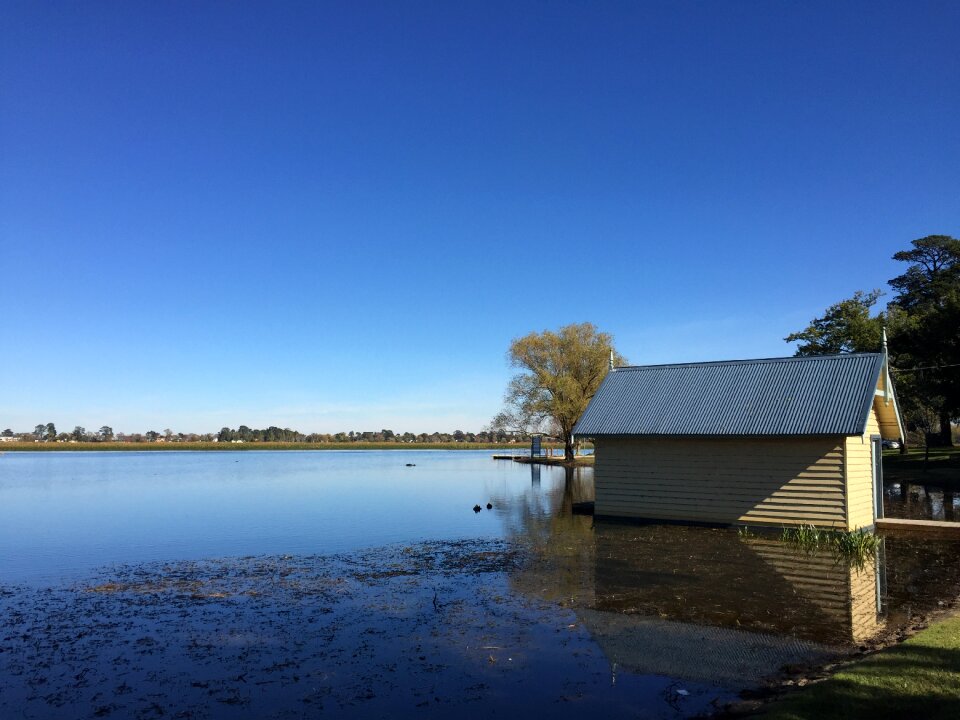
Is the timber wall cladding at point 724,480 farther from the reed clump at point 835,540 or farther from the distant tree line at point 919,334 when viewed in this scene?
the distant tree line at point 919,334

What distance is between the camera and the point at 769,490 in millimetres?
18828

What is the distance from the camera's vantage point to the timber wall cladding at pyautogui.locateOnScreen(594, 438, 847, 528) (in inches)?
709

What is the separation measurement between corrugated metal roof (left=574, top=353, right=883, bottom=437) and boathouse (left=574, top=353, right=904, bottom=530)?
0.03 metres

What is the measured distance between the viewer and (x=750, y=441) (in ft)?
62.7

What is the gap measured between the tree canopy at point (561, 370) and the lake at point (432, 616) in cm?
4060

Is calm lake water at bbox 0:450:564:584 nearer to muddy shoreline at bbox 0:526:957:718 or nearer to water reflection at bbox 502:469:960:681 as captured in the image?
muddy shoreline at bbox 0:526:957:718

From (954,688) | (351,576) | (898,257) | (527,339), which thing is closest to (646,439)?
(351,576)

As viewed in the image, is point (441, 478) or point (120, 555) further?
point (441, 478)

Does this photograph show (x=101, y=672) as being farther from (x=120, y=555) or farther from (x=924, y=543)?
(x=924, y=543)

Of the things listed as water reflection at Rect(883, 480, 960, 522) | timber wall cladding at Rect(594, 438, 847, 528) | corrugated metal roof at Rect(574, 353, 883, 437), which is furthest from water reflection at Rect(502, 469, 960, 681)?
water reflection at Rect(883, 480, 960, 522)

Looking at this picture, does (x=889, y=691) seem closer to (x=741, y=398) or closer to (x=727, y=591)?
(x=727, y=591)

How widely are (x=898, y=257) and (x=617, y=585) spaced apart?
68520 millimetres

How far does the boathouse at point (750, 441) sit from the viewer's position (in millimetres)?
17984

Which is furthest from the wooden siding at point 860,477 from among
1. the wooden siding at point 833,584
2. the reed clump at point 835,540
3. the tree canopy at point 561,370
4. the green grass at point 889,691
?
the tree canopy at point 561,370
